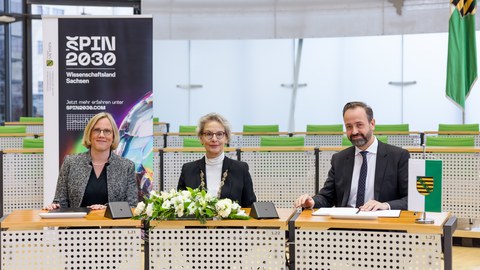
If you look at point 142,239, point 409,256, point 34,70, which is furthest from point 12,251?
point 34,70

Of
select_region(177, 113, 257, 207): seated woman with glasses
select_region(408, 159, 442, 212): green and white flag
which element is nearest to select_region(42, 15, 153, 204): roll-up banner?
select_region(177, 113, 257, 207): seated woman with glasses

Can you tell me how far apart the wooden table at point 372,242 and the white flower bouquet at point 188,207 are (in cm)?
37

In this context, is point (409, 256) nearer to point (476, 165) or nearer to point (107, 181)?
point (107, 181)

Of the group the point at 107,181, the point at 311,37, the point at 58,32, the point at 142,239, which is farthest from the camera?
the point at 311,37

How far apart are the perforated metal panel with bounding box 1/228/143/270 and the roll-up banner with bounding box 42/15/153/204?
2.61 meters

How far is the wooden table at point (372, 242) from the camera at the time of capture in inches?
150

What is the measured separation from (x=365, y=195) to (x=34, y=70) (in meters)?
12.6

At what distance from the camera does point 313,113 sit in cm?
1586

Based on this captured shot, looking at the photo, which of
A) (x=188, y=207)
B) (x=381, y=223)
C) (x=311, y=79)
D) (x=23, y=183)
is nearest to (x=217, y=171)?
(x=188, y=207)

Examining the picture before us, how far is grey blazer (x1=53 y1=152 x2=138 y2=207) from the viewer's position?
5078 millimetres

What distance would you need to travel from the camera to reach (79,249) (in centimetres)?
425

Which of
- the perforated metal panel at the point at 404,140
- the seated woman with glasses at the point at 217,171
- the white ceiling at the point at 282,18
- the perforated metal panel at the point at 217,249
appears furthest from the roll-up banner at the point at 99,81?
the white ceiling at the point at 282,18

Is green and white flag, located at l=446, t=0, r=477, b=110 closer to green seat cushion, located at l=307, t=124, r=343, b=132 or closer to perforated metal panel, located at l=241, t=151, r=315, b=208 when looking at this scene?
green seat cushion, located at l=307, t=124, r=343, b=132

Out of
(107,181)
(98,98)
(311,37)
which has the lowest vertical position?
(107,181)
